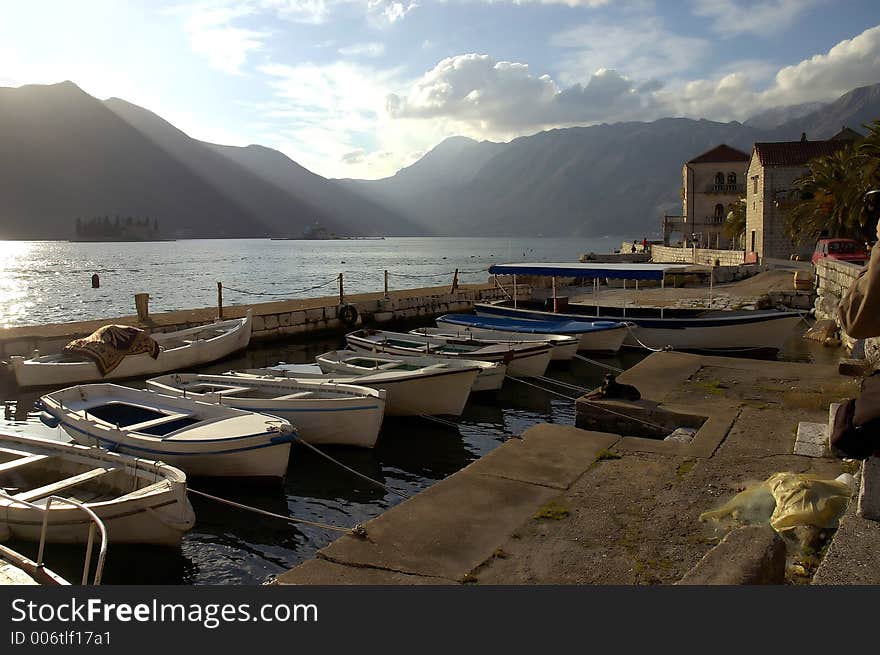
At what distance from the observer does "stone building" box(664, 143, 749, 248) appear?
68.8m

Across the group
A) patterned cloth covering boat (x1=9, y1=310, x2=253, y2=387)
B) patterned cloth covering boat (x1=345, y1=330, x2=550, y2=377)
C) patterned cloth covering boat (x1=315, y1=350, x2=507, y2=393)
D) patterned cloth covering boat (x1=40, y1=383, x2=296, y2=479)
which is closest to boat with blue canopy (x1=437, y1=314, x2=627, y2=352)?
patterned cloth covering boat (x1=345, y1=330, x2=550, y2=377)

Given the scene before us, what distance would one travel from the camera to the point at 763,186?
1907 inches

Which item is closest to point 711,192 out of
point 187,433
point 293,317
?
point 293,317

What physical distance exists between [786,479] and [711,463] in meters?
1.54

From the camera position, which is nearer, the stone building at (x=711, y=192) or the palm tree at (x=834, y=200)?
the palm tree at (x=834, y=200)

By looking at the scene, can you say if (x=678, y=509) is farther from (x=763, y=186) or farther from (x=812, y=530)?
(x=763, y=186)

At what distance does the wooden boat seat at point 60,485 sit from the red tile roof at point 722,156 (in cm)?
7014

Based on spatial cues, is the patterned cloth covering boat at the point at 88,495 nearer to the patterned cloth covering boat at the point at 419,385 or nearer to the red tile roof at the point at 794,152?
the patterned cloth covering boat at the point at 419,385

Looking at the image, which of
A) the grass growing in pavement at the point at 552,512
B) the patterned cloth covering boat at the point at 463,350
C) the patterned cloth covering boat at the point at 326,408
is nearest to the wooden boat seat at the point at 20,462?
the patterned cloth covering boat at the point at 326,408

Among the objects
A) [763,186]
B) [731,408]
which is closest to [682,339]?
[731,408]

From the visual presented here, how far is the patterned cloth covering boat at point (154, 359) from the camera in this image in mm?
18391

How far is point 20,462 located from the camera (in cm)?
912

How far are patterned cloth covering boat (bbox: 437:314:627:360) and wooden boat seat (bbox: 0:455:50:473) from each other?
44.4 ft

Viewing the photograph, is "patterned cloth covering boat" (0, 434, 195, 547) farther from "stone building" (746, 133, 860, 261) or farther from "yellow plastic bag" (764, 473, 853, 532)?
"stone building" (746, 133, 860, 261)
